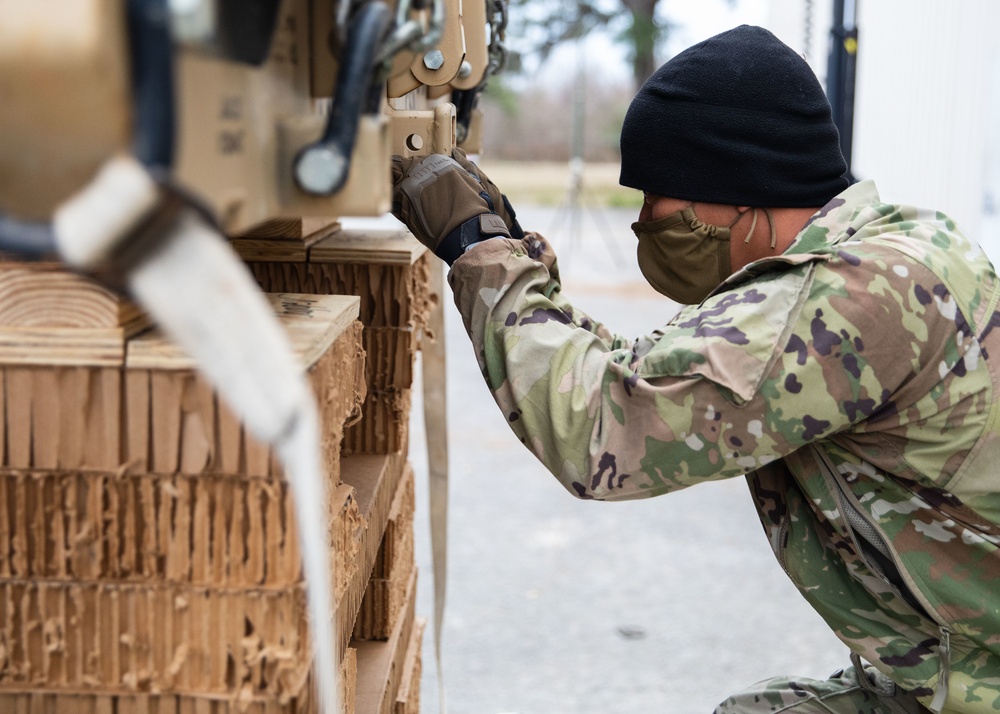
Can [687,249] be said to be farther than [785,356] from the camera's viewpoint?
Yes

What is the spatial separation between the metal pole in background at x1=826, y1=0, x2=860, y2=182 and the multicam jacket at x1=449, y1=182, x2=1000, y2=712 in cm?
231

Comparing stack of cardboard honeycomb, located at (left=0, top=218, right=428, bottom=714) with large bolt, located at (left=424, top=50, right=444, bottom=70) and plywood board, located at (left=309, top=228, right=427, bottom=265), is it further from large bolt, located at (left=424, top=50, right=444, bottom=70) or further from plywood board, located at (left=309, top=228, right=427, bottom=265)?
large bolt, located at (left=424, top=50, right=444, bottom=70)

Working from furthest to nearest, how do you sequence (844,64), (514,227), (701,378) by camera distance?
(844,64)
(514,227)
(701,378)

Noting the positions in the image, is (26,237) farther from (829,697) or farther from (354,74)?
(829,697)

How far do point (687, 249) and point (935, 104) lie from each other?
4.51 m

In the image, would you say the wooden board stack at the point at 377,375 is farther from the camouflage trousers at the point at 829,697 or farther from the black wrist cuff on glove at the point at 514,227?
the camouflage trousers at the point at 829,697

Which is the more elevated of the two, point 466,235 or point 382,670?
point 466,235

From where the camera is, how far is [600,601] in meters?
3.30

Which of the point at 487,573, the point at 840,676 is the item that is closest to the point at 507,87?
the point at 487,573

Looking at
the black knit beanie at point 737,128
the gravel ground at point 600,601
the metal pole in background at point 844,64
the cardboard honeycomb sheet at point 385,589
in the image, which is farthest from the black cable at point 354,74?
the metal pole in background at point 844,64

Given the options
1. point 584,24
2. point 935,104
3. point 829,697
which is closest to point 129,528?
point 829,697

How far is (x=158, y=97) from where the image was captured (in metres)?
0.58

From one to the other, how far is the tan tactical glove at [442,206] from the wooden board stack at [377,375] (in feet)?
0.23

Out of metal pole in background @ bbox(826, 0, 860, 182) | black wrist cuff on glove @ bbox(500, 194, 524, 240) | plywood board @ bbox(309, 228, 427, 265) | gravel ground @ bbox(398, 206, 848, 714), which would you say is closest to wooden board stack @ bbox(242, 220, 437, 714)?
plywood board @ bbox(309, 228, 427, 265)
